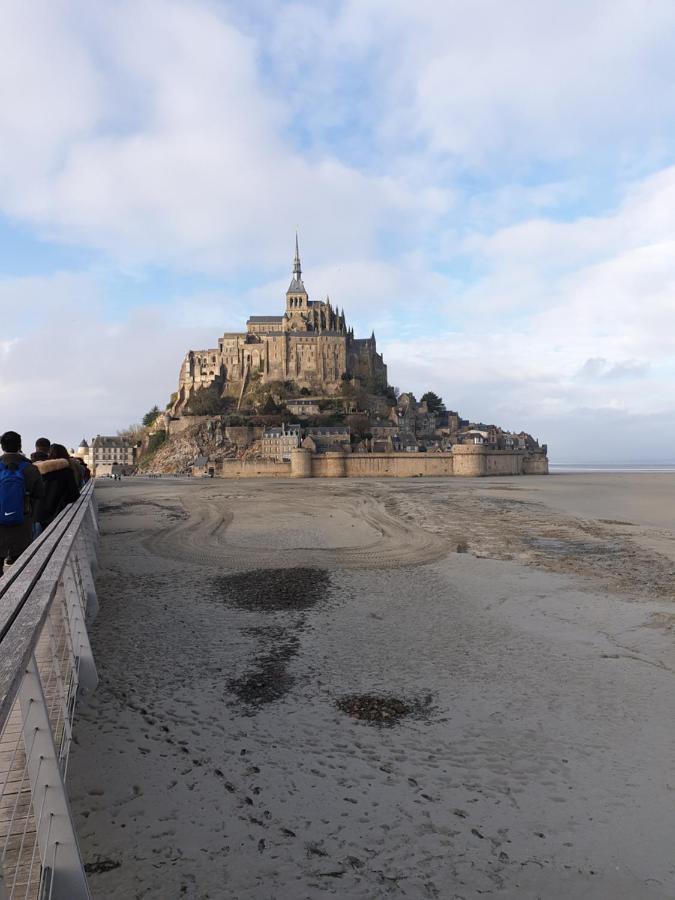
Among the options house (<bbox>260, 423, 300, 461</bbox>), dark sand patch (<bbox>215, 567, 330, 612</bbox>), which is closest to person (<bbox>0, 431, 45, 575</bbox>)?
dark sand patch (<bbox>215, 567, 330, 612</bbox>)

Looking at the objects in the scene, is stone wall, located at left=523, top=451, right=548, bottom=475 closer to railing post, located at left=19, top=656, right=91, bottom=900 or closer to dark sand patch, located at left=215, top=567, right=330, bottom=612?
dark sand patch, located at left=215, top=567, right=330, bottom=612

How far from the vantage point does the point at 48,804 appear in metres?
2.41

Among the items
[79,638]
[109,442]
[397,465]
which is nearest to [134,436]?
[109,442]

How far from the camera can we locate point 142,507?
23.8 metres

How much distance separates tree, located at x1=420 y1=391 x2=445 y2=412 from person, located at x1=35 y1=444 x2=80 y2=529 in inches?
3379

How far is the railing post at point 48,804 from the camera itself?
2.36 metres

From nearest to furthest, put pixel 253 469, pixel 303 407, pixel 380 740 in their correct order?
pixel 380 740, pixel 253 469, pixel 303 407

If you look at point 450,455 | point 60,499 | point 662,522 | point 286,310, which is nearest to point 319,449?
point 450,455

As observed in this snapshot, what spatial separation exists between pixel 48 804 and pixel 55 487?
6081mm

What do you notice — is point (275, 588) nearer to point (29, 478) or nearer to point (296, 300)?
point (29, 478)

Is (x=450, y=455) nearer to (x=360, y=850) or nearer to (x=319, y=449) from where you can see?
(x=319, y=449)

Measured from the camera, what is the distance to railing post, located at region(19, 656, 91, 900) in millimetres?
2363

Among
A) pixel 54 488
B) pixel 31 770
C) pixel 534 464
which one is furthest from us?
pixel 534 464

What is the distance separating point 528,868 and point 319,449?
66700 millimetres
